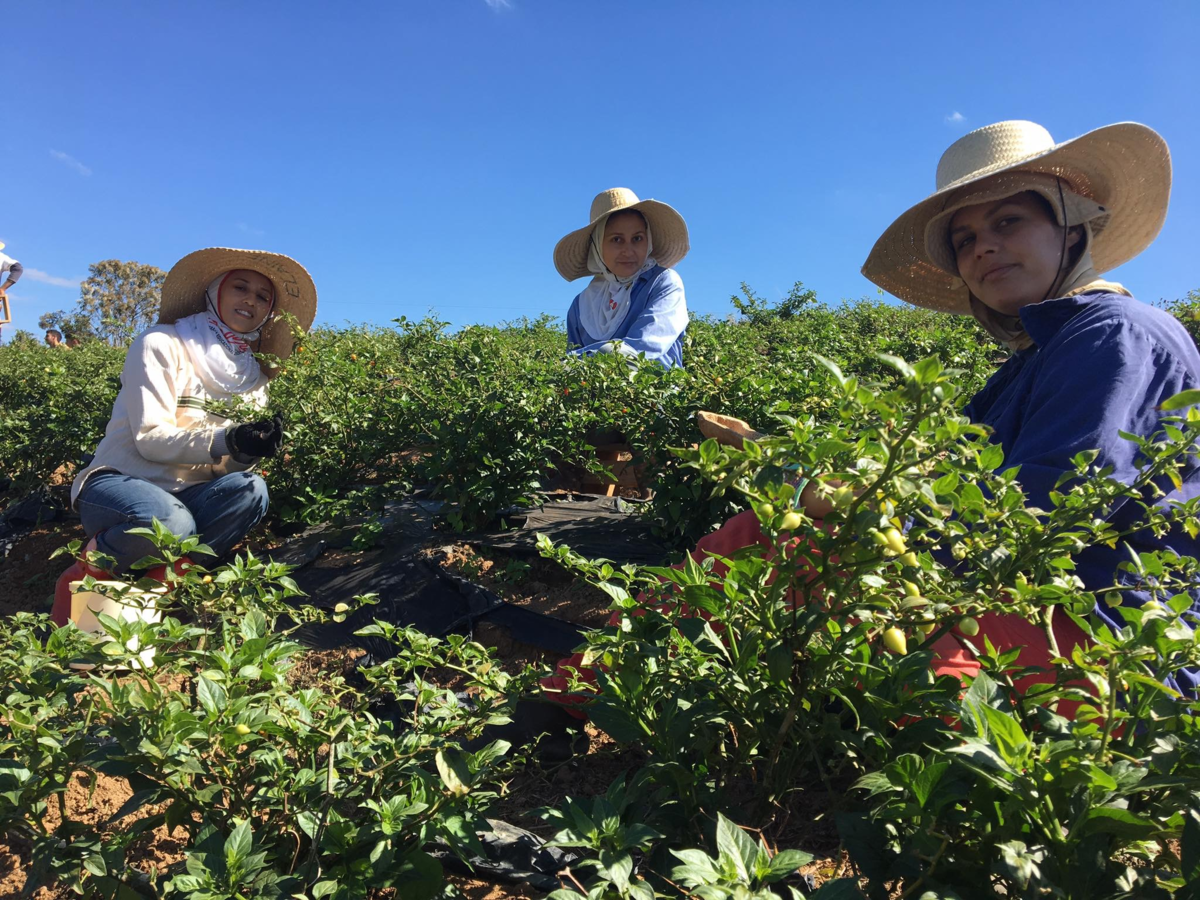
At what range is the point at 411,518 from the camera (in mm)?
3459

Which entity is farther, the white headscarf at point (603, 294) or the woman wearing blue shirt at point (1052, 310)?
the white headscarf at point (603, 294)

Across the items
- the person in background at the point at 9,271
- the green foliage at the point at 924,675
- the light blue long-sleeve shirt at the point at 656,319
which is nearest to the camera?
the green foliage at the point at 924,675

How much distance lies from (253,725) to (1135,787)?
1117mm

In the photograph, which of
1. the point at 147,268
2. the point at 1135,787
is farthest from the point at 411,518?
the point at 147,268

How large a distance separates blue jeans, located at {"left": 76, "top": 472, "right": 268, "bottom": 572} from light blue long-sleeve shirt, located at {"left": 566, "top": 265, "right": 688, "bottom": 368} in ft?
5.54

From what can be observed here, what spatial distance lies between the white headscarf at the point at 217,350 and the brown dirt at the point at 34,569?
1367mm

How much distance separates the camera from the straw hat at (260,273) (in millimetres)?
3443

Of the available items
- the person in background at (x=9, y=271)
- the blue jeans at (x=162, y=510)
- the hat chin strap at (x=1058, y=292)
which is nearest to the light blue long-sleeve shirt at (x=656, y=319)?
the blue jeans at (x=162, y=510)

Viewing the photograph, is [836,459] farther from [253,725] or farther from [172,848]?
[172,848]

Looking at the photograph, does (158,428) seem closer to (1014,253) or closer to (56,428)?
(56,428)

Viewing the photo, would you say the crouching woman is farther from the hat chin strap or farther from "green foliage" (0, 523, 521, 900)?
the hat chin strap

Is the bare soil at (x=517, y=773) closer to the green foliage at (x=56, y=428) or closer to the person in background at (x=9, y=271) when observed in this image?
the green foliage at (x=56, y=428)

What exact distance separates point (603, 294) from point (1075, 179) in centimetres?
277

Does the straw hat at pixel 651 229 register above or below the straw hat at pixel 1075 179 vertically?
above
